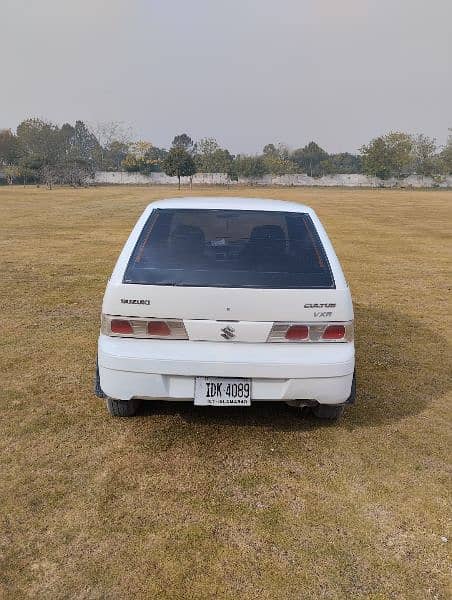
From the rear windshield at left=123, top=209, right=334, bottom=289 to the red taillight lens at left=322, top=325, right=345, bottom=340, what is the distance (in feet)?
0.92

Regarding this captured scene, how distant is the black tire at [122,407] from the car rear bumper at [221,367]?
48 cm

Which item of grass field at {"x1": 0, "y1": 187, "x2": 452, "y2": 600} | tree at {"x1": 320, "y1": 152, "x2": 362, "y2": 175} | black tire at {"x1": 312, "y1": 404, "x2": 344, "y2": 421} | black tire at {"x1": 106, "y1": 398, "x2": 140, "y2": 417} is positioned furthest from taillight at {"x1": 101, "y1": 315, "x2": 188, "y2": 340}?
tree at {"x1": 320, "y1": 152, "x2": 362, "y2": 175}

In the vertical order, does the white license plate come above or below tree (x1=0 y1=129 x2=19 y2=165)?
below

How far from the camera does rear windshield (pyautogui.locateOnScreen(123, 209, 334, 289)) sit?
323 centimetres


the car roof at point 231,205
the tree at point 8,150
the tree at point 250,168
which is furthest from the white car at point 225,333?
the tree at point 8,150

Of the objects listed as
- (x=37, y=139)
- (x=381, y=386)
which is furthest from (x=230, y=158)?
(x=381, y=386)

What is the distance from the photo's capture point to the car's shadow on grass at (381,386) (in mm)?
3912

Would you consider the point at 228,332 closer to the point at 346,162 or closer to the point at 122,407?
the point at 122,407

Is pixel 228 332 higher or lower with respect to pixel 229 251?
lower

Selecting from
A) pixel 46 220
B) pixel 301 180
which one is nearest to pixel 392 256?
pixel 46 220

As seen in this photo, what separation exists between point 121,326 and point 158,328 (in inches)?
9.7

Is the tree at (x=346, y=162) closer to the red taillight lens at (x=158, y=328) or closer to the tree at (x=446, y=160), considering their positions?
the tree at (x=446, y=160)

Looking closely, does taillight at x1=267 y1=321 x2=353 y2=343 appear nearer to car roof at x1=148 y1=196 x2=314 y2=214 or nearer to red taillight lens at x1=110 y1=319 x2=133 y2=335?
red taillight lens at x1=110 y1=319 x2=133 y2=335

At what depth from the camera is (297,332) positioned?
319cm
